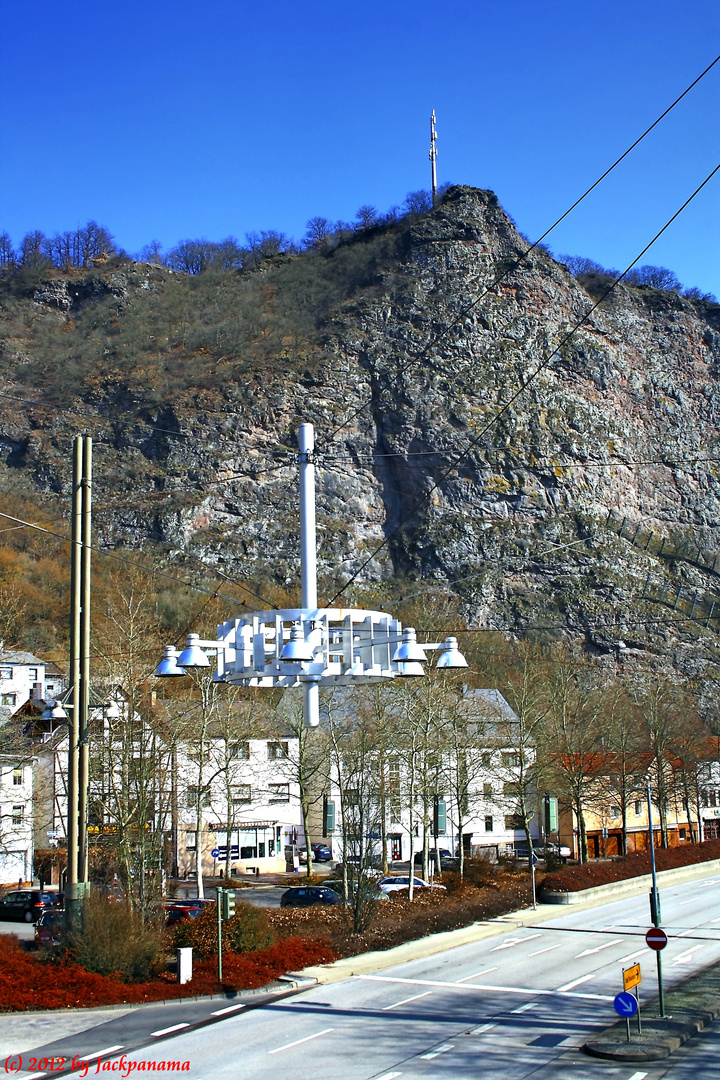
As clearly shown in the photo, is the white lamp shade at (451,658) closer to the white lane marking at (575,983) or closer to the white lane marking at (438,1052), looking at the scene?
the white lane marking at (438,1052)

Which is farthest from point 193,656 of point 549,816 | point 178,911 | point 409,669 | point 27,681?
point 27,681

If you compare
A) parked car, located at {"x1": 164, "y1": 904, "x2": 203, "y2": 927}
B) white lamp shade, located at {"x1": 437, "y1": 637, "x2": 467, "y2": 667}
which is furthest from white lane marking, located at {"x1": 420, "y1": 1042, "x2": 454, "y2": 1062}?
parked car, located at {"x1": 164, "y1": 904, "x2": 203, "y2": 927}

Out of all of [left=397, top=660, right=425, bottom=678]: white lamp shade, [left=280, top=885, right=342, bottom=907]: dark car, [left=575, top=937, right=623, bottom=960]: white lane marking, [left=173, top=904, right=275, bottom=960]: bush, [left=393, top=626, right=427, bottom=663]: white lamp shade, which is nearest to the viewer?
→ [left=393, top=626, right=427, bottom=663]: white lamp shade

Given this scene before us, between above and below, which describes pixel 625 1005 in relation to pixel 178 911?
above

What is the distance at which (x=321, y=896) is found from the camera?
39.5 meters

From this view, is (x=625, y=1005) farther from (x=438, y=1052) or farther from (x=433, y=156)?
(x=433, y=156)

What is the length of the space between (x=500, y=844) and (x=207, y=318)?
417 feet

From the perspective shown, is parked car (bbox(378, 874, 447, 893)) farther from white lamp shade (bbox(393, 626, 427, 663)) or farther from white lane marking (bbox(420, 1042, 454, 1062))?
white lamp shade (bbox(393, 626, 427, 663))

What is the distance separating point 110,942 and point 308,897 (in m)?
18.7

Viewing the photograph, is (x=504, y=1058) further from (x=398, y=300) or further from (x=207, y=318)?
(x=207, y=318)

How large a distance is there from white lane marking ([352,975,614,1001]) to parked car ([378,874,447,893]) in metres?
15.7

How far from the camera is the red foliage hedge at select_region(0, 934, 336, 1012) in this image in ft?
66.9

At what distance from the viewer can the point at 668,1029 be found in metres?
18.1

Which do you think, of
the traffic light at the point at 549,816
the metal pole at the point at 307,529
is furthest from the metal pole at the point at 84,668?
the traffic light at the point at 549,816
